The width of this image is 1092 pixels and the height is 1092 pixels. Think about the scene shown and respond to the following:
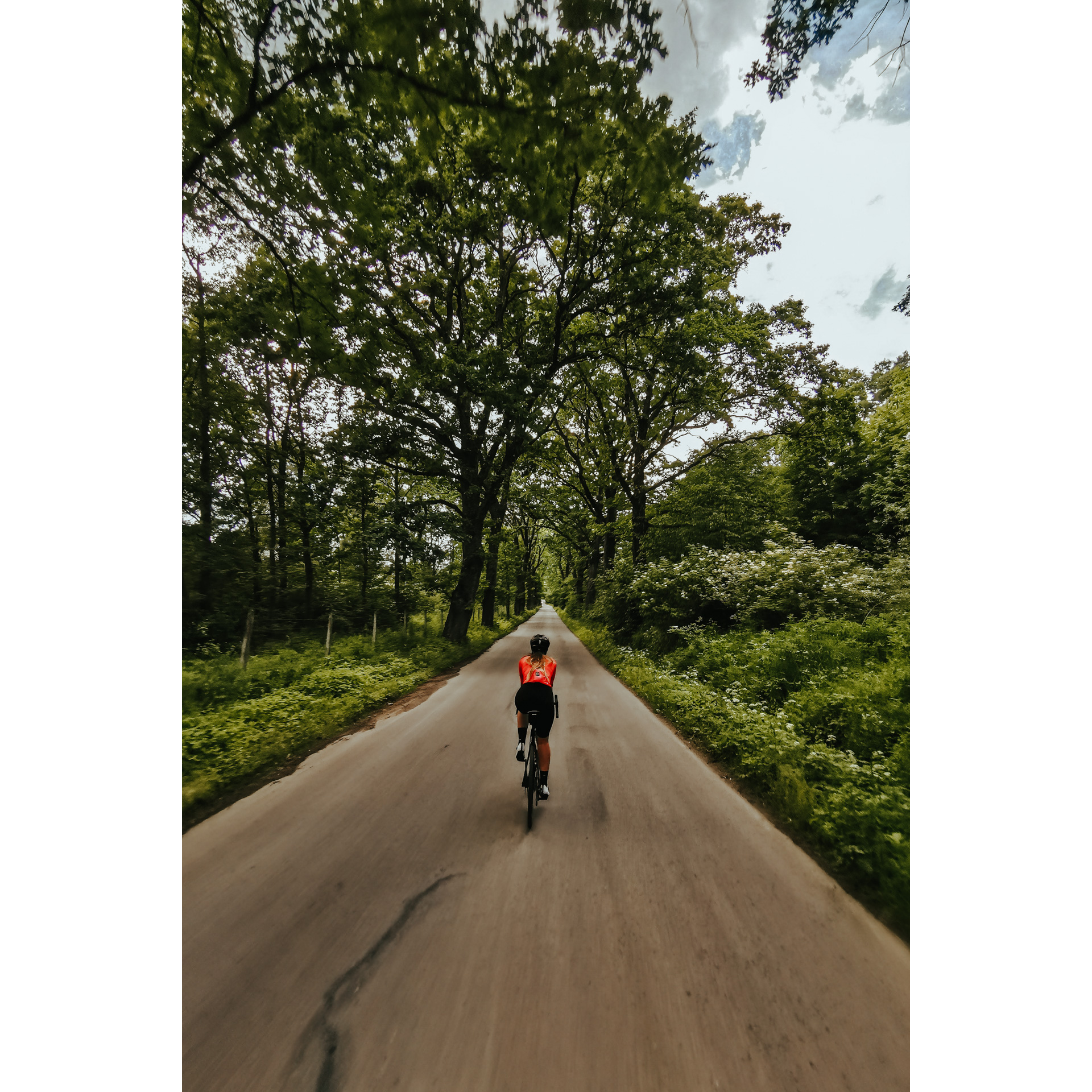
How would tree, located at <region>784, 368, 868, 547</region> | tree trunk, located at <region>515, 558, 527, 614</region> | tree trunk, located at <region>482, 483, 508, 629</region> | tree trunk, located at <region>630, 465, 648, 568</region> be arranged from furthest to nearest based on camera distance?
tree trunk, located at <region>515, 558, 527, 614</region>
tree trunk, located at <region>630, 465, 648, 568</region>
tree trunk, located at <region>482, 483, 508, 629</region>
tree, located at <region>784, 368, 868, 547</region>

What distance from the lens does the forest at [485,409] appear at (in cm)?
256

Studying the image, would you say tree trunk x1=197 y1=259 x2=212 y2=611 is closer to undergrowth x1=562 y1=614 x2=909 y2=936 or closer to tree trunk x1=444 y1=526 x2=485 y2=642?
undergrowth x1=562 y1=614 x2=909 y2=936

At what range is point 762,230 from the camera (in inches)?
263

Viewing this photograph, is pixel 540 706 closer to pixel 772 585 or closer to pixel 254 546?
pixel 254 546

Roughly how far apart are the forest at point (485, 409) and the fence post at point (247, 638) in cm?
2

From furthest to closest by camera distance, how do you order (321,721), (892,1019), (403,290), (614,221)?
(403,290) → (614,221) → (321,721) → (892,1019)

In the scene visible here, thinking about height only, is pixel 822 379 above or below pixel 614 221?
below

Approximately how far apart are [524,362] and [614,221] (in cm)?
266

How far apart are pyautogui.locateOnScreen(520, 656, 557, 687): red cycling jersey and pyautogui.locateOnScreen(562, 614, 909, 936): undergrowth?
2.42 metres

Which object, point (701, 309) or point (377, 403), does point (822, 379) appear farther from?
point (377, 403)

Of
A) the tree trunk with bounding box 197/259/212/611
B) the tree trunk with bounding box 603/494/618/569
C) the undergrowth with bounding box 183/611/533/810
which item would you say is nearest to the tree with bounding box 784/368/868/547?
the tree trunk with bounding box 603/494/618/569

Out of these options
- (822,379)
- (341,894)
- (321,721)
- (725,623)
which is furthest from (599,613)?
(341,894)

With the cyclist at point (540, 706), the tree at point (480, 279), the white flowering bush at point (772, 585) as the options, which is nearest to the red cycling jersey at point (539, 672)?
the cyclist at point (540, 706)

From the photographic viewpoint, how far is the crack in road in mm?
1658
